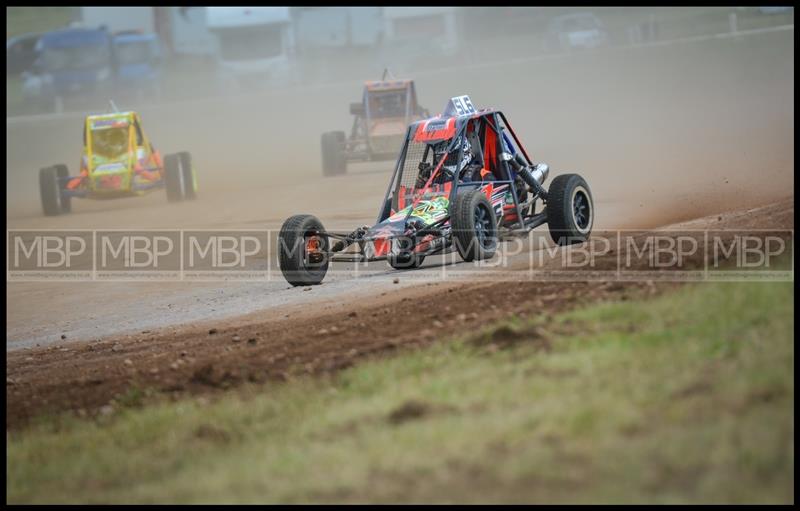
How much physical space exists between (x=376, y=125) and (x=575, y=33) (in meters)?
27.5

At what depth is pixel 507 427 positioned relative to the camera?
18.3 ft

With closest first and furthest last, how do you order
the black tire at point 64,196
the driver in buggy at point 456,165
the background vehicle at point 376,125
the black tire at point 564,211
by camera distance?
1. the black tire at point 564,211
2. the driver in buggy at point 456,165
3. the black tire at point 64,196
4. the background vehicle at point 376,125

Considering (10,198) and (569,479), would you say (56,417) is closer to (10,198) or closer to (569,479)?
(569,479)

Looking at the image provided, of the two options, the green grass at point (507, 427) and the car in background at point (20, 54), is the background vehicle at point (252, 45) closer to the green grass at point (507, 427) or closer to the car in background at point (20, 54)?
the car in background at point (20, 54)

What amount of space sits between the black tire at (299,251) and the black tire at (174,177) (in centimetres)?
1130

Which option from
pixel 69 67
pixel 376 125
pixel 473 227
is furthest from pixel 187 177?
pixel 69 67

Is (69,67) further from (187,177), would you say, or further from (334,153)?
(187,177)

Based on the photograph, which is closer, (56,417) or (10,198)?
(56,417)

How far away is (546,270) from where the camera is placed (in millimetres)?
9883

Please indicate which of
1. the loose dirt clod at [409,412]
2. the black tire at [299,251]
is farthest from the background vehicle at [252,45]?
the loose dirt clod at [409,412]

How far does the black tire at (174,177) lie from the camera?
22.4 metres

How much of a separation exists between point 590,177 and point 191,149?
19194 mm

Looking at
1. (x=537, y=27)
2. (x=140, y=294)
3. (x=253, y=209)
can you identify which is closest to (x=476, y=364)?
(x=140, y=294)

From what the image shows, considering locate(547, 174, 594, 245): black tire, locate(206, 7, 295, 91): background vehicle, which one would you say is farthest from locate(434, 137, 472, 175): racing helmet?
locate(206, 7, 295, 91): background vehicle
